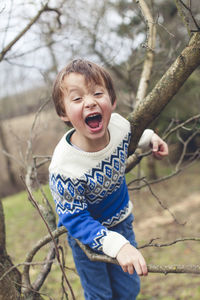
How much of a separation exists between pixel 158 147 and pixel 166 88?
0.47 m

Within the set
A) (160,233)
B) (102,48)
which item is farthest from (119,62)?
(160,233)

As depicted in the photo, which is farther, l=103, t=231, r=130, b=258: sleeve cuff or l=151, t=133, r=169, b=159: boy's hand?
l=151, t=133, r=169, b=159: boy's hand

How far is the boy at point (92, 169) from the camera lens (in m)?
1.31

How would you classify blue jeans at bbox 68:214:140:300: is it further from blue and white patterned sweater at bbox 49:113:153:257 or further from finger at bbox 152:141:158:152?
finger at bbox 152:141:158:152

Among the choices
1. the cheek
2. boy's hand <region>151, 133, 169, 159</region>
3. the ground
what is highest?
the cheek

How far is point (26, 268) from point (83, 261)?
32 centimetres

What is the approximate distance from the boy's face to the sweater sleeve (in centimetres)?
25

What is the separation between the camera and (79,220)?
4.36 feet

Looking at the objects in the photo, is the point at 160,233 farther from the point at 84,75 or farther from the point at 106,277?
the point at 84,75

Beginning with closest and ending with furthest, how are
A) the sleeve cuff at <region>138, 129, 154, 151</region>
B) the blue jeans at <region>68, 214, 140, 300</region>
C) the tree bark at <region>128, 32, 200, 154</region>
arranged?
the tree bark at <region>128, 32, 200, 154</region>, the blue jeans at <region>68, 214, 140, 300</region>, the sleeve cuff at <region>138, 129, 154, 151</region>

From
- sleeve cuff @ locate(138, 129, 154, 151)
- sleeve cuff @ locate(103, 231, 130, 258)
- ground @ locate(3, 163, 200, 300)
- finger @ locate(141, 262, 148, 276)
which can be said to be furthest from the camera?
ground @ locate(3, 163, 200, 300)

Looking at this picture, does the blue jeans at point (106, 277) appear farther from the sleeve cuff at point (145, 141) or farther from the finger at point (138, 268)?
the finger at point (138, 268)

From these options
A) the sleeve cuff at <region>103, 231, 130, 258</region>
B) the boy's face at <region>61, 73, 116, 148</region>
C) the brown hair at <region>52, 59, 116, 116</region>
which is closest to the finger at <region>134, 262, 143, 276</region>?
the sleeve cuff at <region>103, 231, 130, 258</region>

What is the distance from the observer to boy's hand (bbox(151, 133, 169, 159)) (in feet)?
5.99
